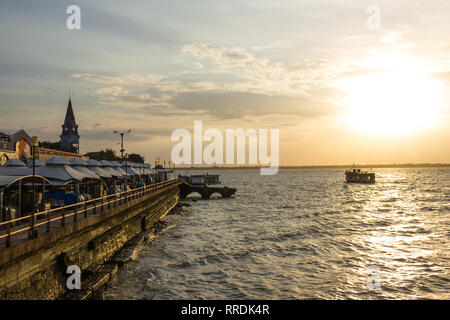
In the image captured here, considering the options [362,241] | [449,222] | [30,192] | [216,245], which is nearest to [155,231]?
[216,245]

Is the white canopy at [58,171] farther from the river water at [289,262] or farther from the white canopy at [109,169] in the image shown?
the white canopy at [109,169]

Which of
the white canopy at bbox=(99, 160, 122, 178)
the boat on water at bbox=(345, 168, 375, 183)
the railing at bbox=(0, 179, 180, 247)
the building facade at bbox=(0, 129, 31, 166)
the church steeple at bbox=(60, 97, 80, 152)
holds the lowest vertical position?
the boat on water at bbox=(345, 168, 375, 183)

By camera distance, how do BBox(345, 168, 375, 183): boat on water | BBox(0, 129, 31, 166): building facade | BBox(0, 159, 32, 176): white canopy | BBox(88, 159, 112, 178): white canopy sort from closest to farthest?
BBox(0, 159, 32, 176): white canopy, BBox(88, 159, 112, 178): white canopy, BBox(0, 129, 31, 166): building facade, BBox(345, 168, 375, 183): boat on water

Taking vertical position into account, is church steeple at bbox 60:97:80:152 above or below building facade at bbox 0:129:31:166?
above

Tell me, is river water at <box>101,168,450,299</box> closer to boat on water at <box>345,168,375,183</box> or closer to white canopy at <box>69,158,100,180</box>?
white canopy at <box>69,158,100,180</box>

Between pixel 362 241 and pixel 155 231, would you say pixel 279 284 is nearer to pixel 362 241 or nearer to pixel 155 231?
pixel 362 241

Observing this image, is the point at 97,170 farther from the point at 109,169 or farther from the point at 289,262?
the point at 289,262

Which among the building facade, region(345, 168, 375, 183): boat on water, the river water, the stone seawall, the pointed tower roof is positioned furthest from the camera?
region(345, 168, 375, 183): boat on water

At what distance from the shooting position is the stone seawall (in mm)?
12438

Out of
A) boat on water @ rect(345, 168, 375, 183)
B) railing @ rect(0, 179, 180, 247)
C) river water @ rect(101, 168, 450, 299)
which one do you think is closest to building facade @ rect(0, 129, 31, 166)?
railing @ rect(0, 179, 180, 247)

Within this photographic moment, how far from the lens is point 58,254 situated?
16.0 meters

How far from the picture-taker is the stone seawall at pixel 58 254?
12438 millimetres

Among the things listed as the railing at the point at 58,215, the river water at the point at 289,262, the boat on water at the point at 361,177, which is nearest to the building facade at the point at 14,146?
the railing at the point at 58,215

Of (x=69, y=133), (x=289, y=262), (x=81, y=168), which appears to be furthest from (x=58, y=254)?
(x=69, y=133)
